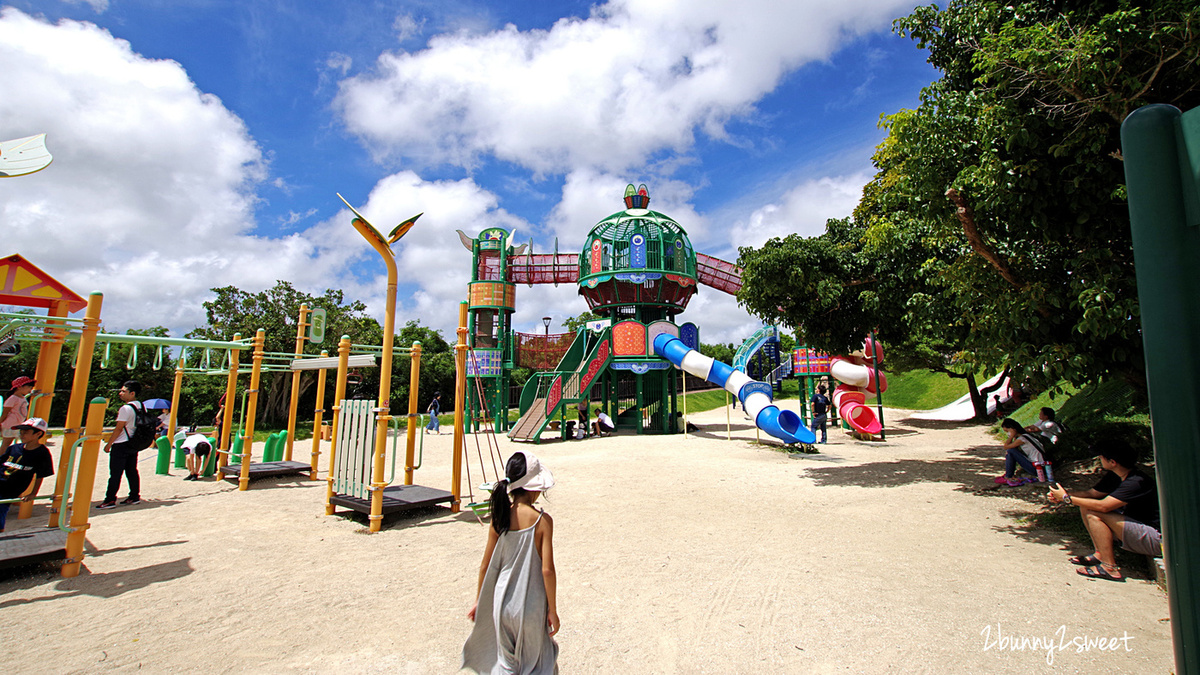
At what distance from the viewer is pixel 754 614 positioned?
455 centimetres

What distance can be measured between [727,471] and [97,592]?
1009cm

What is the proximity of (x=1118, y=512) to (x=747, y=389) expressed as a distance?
12477 mm

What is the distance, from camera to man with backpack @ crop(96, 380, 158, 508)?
27.1 feet

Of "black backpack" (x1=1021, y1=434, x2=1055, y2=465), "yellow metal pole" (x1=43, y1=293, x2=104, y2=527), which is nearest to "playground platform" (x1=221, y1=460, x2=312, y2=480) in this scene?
"yellow metal pole" (x1=43, y1=293, x2=104, y2=527)

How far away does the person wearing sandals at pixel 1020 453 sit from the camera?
9023 mm

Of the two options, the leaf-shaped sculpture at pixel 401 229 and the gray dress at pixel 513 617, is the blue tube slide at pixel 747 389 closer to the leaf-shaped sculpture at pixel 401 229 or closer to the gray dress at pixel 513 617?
the leaf-shaped sculpture at pixel 401 229

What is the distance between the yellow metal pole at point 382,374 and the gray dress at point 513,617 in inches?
192

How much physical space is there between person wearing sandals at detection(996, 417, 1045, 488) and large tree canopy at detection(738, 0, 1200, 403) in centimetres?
266

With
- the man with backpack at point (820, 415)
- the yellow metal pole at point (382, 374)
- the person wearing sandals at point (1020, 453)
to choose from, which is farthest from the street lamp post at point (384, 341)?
the man with backpack at point (820, 415)

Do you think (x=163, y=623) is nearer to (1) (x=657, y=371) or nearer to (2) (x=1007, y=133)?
(2) (x=1007, y=133)

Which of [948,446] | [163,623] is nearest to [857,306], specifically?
[948,446]

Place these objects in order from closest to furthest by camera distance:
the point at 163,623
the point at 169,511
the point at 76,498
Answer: the point at 163,623, the point at 76,498, the point at 169,511

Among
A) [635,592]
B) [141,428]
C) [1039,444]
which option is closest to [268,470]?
[141,428]

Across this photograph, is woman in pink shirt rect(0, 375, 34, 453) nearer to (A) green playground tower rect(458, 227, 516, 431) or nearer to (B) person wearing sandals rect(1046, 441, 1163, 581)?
(B) person wearing sandals rect(1046, 441, 1163, 581)
